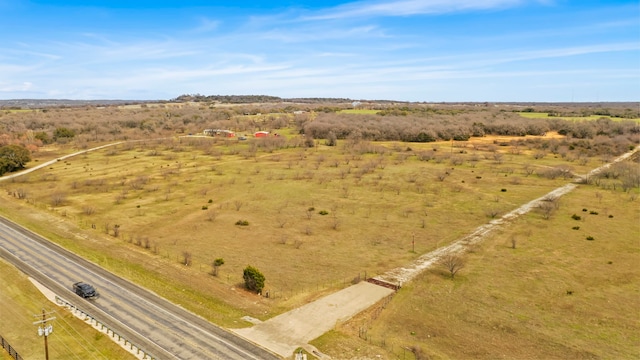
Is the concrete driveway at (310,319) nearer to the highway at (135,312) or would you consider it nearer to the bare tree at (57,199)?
the highway at (135,312)

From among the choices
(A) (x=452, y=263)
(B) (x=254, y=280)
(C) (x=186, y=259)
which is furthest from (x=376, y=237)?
(C) (x=186, y=259)

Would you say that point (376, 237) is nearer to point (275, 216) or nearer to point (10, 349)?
point (275, 216)

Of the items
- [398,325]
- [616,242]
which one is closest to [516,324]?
[398,325]

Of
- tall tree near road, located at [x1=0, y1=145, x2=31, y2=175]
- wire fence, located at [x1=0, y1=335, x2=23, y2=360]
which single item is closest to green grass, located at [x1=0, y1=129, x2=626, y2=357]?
tall tree near road, located at [x1=0, y1=145, x2=31, y2=175]

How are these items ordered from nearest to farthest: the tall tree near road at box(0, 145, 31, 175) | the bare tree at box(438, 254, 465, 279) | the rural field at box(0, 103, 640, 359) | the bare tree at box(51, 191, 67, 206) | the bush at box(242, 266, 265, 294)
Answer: the rural field at box(0, 103, 640, 359) → the bush at box(242, 266, 265, 294) → the bare tree at box(438, 254, 465, 279) → the bare tree at box(51, 191, 67, 206) → the tall tree near road at box(0, 145, 31, 175)

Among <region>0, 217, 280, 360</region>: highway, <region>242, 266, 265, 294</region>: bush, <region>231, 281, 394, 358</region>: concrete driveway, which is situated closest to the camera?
<region>0, 217, 280, 360</region>: highway

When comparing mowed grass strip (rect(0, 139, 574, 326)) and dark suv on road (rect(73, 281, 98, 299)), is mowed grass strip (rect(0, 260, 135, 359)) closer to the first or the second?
dark suv on road (rect(73, 281, 98, 299))

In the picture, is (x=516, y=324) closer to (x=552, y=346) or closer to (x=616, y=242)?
(x=552, y=346)
